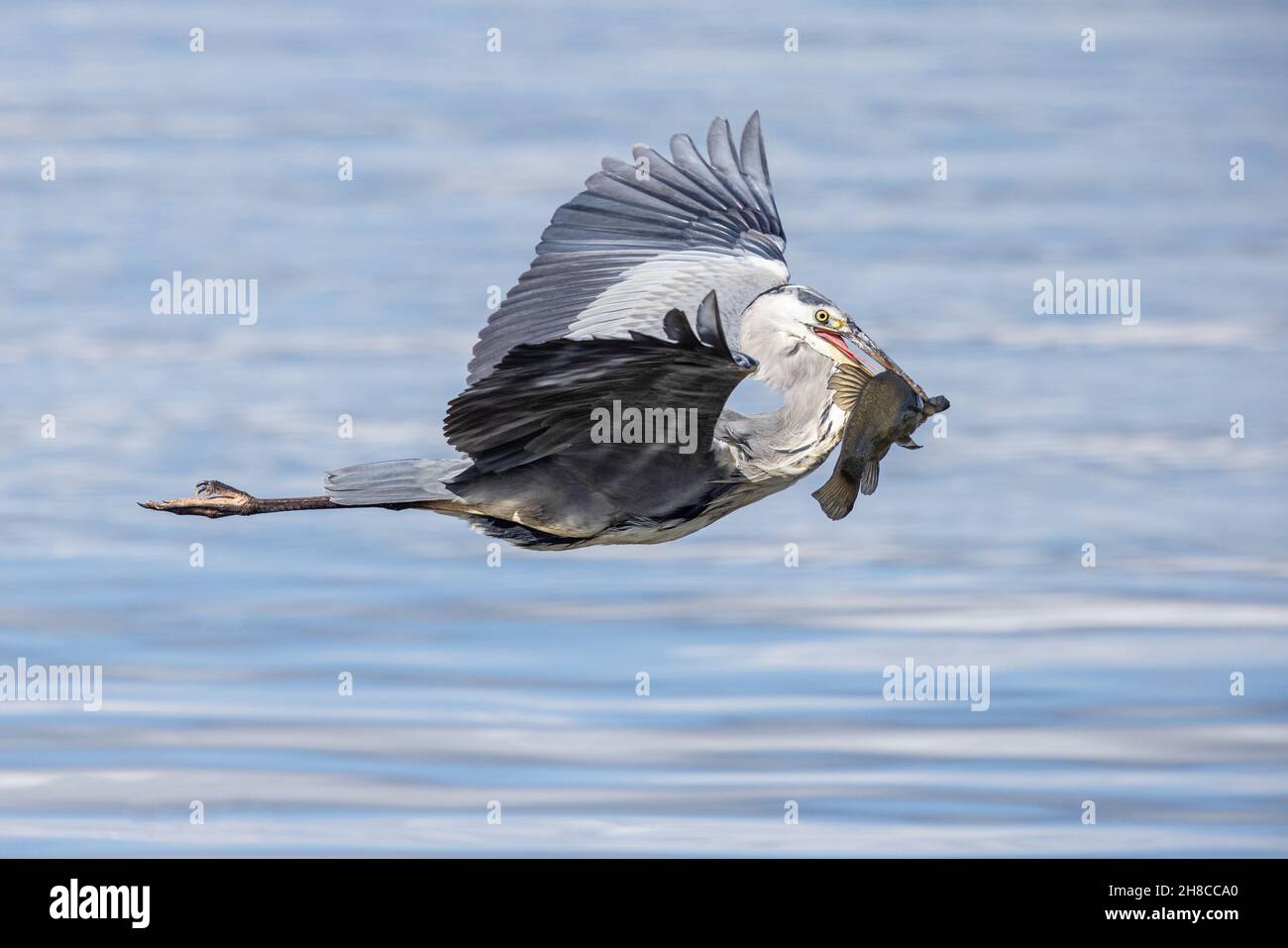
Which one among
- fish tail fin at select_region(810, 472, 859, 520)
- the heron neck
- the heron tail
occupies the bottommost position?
fish tail fin at select_region(810, 472, 859, 520)

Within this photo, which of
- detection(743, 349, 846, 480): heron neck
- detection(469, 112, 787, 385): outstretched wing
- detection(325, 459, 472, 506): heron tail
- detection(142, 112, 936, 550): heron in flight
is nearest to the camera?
detection(142, 112, 936, 550): heron in flight

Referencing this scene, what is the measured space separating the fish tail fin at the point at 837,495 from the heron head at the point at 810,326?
751mm

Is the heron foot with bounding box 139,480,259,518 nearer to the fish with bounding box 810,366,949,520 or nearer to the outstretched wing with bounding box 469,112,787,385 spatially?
the outstretched wing with bounding box 469,112,787,385

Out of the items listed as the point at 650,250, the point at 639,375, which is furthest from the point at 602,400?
the point at 650,250

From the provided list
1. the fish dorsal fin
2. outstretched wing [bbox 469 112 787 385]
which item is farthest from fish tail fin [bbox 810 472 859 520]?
outstretched wing [bbox 469 112 787 385]

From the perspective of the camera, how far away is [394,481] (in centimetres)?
870

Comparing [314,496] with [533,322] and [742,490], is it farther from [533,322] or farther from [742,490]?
[742,490]

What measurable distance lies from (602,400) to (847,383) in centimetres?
125

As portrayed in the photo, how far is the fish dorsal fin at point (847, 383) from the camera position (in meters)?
8.64

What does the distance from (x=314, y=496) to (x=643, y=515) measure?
1.52 m

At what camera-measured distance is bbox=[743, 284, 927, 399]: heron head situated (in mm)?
8852

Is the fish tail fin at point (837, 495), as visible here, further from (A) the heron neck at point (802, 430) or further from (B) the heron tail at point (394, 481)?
(B) the heron tail at point (394, 481)

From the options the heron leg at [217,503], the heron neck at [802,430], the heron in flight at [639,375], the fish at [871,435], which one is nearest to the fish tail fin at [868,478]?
the fish at [871,435]

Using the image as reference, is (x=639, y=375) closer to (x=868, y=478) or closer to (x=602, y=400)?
(x=602, y=400)
